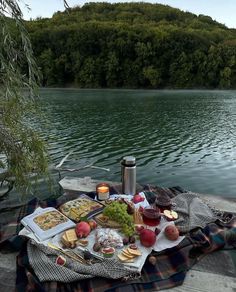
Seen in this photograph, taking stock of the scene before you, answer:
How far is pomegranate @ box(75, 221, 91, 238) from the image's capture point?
366 cm

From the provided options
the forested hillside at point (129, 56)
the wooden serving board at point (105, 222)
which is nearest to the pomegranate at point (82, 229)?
the wooden serving board at point (105, 222)

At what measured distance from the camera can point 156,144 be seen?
14.7 m

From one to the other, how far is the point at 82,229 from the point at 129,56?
63.9m

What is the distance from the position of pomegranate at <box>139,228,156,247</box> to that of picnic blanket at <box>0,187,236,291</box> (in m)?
0.16

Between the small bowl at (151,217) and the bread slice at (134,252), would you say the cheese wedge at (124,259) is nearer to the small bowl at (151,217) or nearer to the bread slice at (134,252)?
the bread slice at (134,252)

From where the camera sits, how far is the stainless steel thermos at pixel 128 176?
5039 mm

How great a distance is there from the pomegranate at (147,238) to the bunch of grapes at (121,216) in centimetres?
20

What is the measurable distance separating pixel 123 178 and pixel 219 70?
59367 mm

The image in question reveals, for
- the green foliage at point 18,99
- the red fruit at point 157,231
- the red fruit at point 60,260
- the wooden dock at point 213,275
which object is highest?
the green foliage at point 18,99

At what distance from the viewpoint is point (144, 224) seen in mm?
3998

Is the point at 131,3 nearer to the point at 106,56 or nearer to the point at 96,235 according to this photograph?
the point at 106,56

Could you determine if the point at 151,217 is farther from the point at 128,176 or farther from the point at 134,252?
the point at 128,176

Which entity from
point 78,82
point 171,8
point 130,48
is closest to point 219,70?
point 130,48

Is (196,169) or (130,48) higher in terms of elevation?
(130,48)
